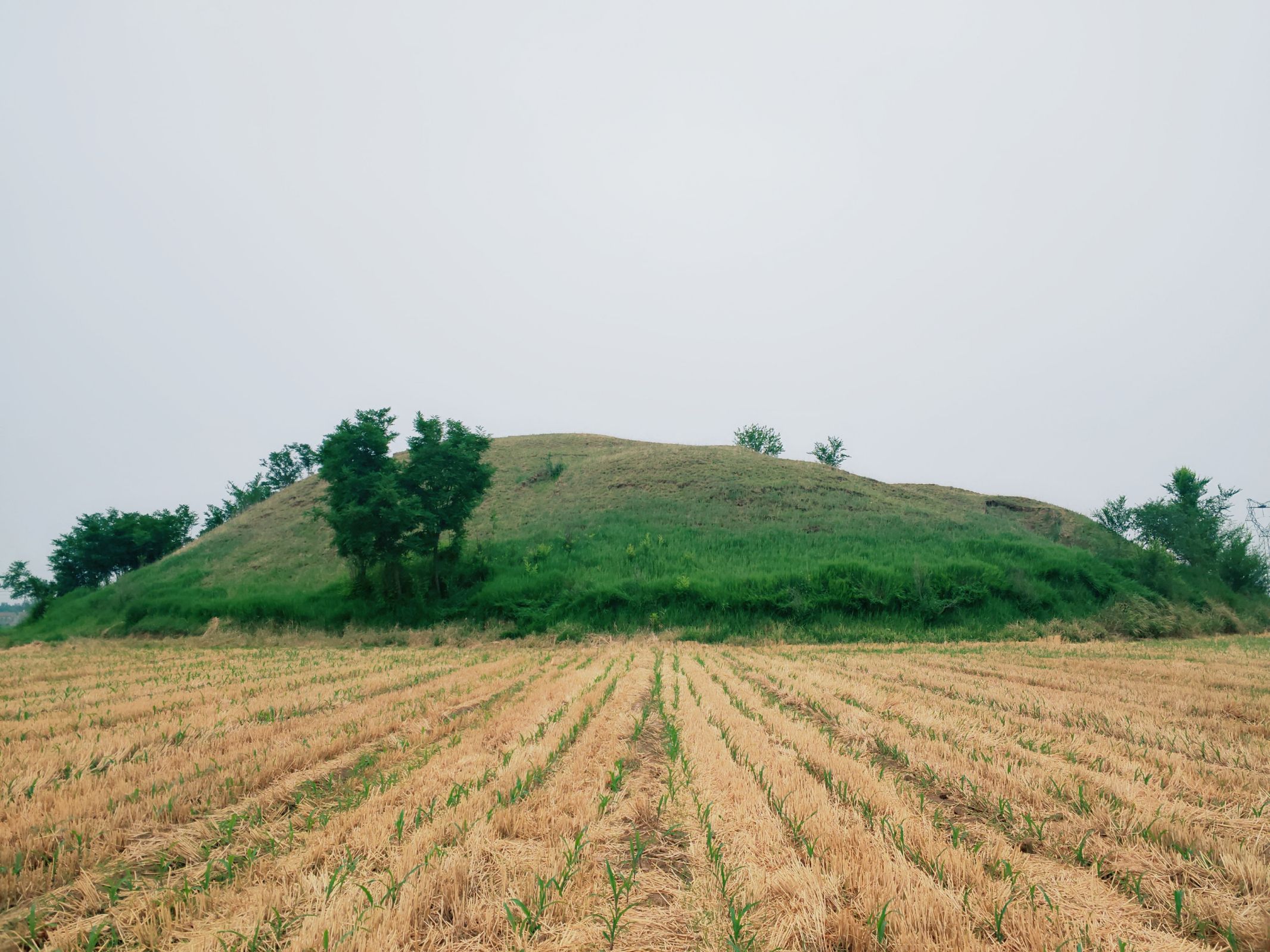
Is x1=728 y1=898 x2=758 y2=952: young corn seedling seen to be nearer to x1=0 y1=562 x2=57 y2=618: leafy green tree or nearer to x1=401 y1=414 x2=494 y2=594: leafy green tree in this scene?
x1=401 y1=414 x2=494 y2=594: leafy green tree

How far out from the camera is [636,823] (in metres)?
4.52

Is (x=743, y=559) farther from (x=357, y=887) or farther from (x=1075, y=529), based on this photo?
(x=1075, y=529)

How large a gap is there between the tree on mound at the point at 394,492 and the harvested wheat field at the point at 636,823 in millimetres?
19382

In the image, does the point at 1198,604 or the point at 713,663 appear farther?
the point at 1198,604

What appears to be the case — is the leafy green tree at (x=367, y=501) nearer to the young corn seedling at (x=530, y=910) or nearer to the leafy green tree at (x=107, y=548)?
the young corn seedling at (x=530, y=910)

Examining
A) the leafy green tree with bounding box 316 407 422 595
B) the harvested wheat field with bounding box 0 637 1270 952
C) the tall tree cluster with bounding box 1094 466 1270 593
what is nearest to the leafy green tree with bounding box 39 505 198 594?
the leafy green tree with bounding box 316 407 422 595

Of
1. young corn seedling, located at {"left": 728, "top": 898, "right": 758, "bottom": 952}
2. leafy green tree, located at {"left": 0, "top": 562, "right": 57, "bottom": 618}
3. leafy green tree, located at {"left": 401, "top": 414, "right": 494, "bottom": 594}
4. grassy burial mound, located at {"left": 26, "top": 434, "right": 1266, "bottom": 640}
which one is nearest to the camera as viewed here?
young corn seedling, located at {"left": 728, "top": 898, "right": 758, "bottom": 952}

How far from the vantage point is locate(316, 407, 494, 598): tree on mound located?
28984 millimetres

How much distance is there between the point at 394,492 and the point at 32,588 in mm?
48909

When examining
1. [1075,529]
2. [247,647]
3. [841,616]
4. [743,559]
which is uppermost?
[1075,529]

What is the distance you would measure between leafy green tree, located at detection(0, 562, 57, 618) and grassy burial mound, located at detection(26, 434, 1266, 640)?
1.73 meters

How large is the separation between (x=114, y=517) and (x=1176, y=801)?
8809cm

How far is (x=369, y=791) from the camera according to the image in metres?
5.15

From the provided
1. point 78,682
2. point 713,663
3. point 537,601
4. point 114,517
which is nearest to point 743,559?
point 537,601
